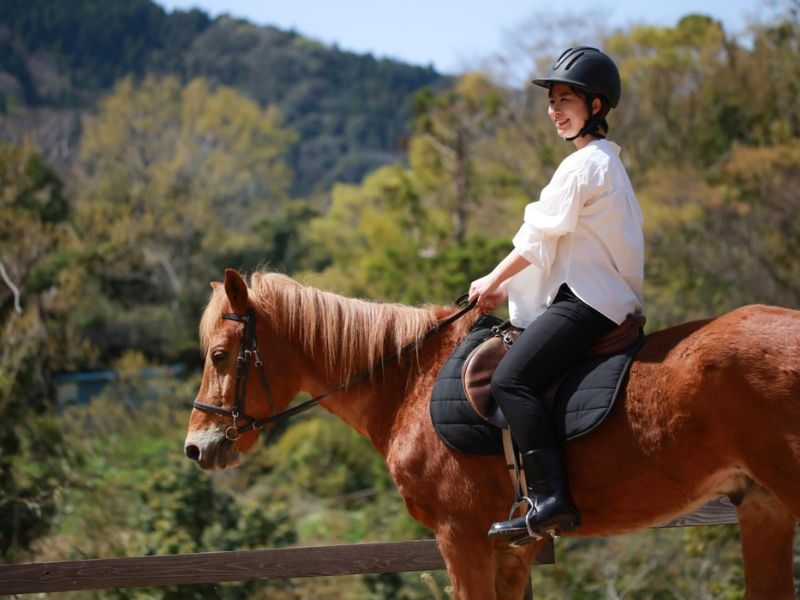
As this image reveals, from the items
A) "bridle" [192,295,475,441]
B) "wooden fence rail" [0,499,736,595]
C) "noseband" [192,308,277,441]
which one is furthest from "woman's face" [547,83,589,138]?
"wooden fence rail" [0,499,736,595]

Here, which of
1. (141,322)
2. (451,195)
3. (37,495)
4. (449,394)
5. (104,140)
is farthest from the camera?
(104,140)

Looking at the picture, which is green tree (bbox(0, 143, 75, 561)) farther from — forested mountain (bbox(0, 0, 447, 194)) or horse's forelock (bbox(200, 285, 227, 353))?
forested mountain (bbox(0, 0, 447, 194))

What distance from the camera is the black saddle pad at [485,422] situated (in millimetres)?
3273

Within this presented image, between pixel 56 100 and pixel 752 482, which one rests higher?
pixel 56 100

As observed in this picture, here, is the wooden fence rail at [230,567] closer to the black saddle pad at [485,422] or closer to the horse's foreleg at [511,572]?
the horse's foreleg at [511,572]

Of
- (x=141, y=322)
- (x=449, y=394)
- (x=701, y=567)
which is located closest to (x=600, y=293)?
(x=449, y=394)

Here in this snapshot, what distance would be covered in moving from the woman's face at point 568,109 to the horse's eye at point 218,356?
1.67 meters

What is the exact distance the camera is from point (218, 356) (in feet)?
12.9

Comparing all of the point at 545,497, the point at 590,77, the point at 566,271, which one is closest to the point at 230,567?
the point at 545,497

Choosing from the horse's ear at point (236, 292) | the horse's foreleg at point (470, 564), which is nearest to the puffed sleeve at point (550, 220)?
the horse's foreleg at point (470, 564)

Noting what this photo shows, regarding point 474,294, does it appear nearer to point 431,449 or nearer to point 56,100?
point 431,449

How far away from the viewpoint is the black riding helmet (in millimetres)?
3496

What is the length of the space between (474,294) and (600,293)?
556mm

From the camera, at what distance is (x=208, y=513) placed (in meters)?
9.94
